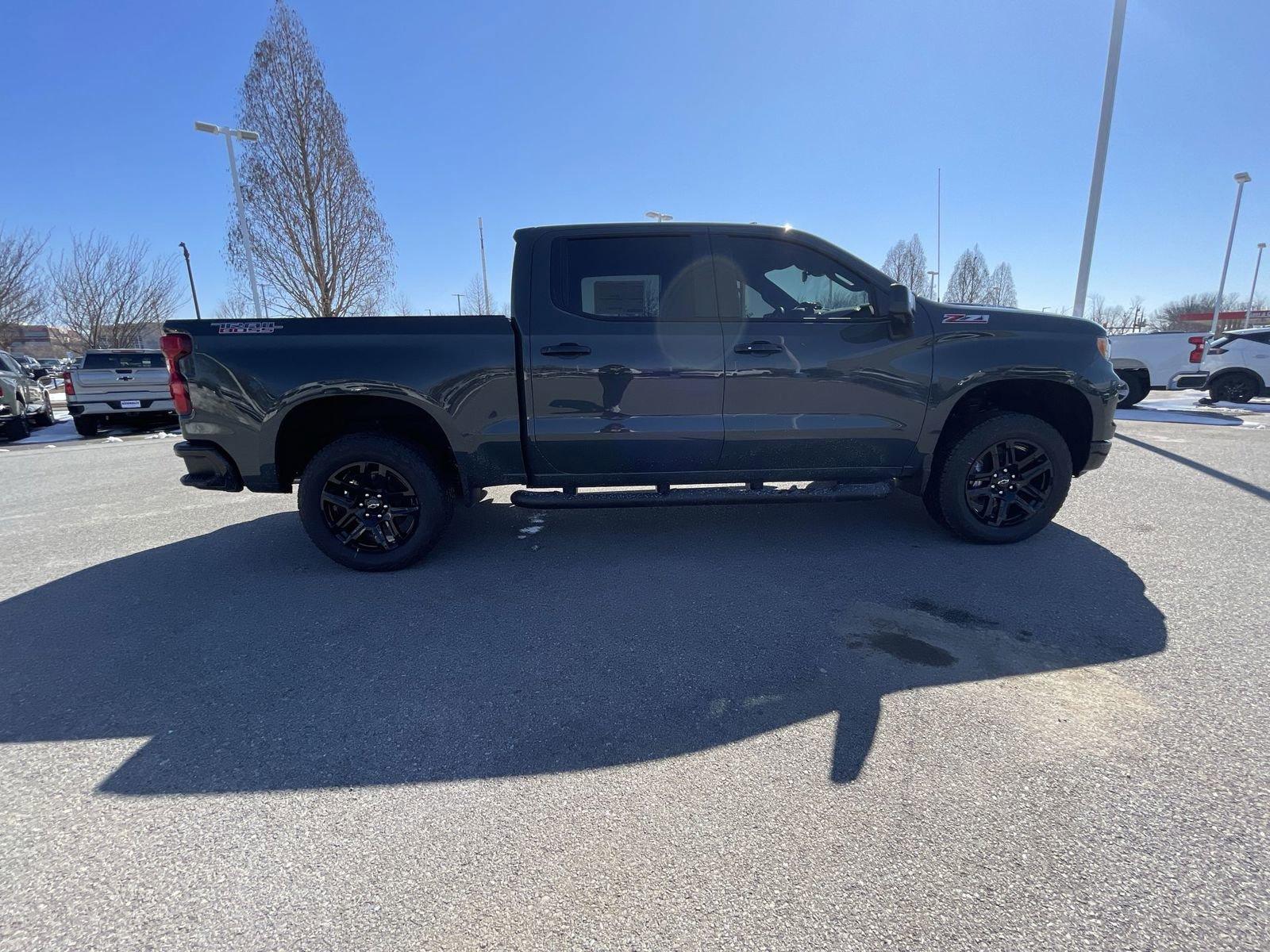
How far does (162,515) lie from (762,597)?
5.50 metres

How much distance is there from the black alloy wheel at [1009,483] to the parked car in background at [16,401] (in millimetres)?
15149

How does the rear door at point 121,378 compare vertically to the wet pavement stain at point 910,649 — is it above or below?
above

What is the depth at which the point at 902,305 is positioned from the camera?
3760 millimetres

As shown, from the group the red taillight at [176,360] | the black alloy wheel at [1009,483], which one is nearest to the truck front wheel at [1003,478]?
the black alloy wheel at [1009,483]

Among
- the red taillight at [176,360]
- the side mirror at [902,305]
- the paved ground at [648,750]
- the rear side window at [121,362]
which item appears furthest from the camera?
the rear side window at [121,362]

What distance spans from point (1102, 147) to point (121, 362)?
19.6 m

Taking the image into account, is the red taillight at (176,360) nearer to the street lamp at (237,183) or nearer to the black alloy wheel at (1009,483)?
the black alloy wheel at (1009,483)

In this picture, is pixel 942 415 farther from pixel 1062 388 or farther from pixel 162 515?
pixel 162 515

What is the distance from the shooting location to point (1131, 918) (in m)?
1.54

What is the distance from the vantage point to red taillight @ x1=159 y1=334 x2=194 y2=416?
366 cm

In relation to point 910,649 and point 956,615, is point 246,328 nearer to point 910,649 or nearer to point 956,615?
point 910,649

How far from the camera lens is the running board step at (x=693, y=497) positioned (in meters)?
3.94

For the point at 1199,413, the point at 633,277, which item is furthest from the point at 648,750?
the point at 1199,413

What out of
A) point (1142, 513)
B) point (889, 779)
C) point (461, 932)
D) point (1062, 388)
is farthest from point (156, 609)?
point (1142, 513)
